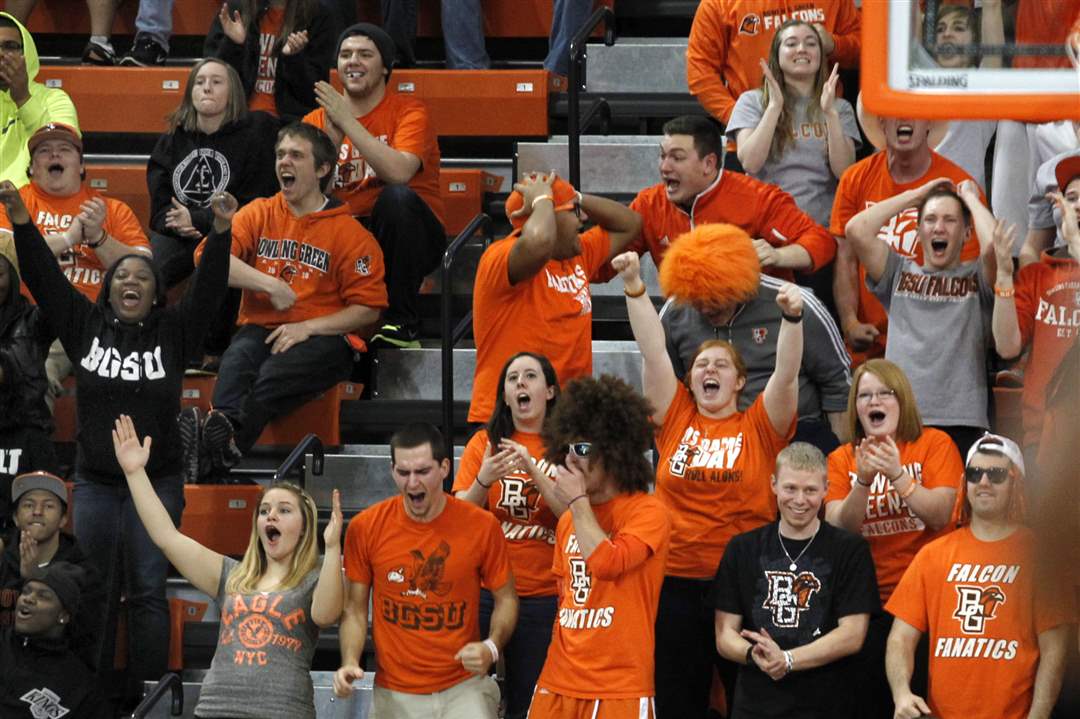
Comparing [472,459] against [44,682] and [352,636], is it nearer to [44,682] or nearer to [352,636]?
[352,636]

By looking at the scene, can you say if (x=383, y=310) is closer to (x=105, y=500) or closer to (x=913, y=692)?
(x=105, y=500)

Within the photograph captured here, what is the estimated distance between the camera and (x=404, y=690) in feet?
22.9

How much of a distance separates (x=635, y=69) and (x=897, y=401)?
4246mm

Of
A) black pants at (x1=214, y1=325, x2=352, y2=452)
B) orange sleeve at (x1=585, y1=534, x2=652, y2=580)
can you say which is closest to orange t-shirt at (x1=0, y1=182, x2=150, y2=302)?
black pants at (x1=214, y1=325, x2=352, y2=452)

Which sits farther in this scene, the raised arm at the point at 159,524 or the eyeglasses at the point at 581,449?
the raised arm at the point at 159,524

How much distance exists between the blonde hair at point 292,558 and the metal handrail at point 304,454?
0.51m

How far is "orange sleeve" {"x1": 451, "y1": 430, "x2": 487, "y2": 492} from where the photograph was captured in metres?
7.24

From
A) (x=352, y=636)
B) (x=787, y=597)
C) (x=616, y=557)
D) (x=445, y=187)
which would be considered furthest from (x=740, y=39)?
(x=352, y=636)

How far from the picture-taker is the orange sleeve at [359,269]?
8703mm

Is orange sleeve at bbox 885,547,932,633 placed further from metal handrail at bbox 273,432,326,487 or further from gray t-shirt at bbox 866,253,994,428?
metal handrail at bbox 273,432,326,487

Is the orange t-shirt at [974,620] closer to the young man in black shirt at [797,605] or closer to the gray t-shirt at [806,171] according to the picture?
the young man in black shirt at [797,605]

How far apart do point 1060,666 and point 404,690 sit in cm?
238

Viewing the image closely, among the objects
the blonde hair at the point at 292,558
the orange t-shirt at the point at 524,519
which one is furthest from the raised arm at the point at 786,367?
the blonde hair at the point at 292,558

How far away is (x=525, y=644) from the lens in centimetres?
709
